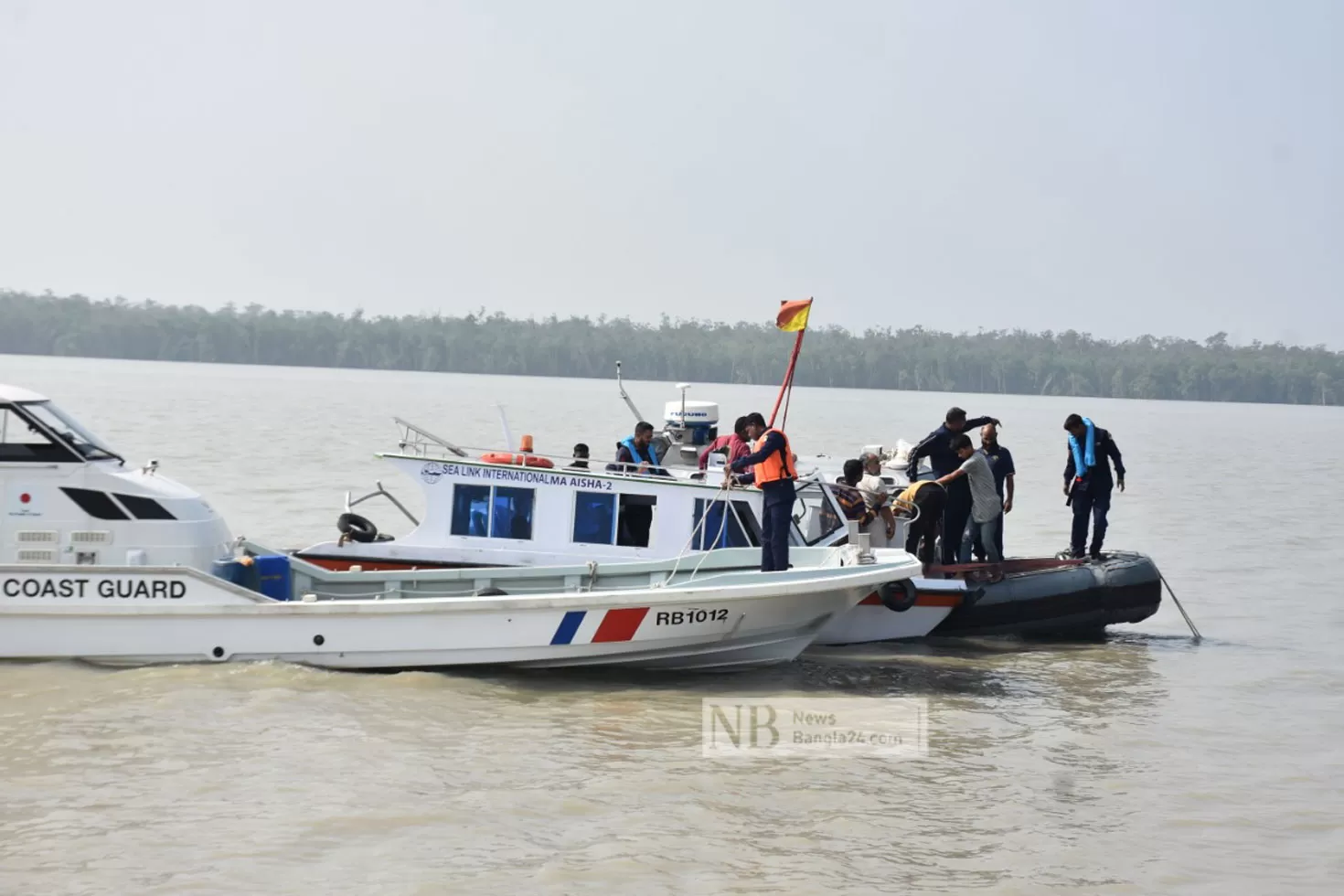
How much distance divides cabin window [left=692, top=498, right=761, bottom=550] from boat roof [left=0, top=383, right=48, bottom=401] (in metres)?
5.77

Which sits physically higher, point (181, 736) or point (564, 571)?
point (564, 571)

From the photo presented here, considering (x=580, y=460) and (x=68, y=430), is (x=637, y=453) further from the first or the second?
(x=68, y=430)

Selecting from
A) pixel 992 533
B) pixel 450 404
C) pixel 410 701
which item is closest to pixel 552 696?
pixel 410 701

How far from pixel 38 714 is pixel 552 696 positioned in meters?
3.83

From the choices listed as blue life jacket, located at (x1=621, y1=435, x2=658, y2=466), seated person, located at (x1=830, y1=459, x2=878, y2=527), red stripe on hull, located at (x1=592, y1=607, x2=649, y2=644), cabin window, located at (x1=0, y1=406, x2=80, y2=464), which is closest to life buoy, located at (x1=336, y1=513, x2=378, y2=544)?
blue life jacket, located at (x1=621, y1=435, x2=658, y2=466)

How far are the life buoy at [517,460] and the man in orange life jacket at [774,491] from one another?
2209 millimetres

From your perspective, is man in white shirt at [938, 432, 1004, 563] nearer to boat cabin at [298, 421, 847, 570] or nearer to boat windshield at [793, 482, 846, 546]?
boat windshield at [793, 482, 846, 546]

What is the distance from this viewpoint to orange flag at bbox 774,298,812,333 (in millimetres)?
15508

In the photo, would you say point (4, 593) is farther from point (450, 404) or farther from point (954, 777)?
point (450, 404)

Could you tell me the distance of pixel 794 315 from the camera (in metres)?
15.6

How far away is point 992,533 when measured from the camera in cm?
1488

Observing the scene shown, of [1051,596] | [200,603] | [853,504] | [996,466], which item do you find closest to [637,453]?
[853,504]

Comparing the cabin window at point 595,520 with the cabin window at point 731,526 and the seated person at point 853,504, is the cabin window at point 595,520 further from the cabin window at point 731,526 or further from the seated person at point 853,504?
the seated person at point 853,504

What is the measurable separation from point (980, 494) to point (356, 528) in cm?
629
